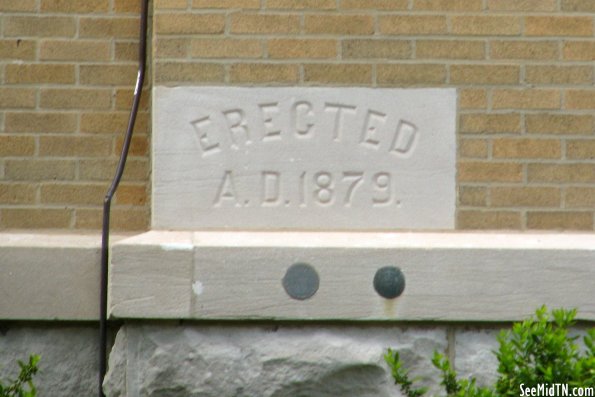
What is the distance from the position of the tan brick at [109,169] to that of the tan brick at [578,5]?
5.54 feet

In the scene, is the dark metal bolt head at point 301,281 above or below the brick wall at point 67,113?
below

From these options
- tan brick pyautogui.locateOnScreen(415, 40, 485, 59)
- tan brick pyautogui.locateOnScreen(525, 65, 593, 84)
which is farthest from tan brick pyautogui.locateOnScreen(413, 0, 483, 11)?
tan brick pyautogui.locateOnScreen(525, 65, 593, 84)

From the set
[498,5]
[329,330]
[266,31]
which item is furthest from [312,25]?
[329,330]

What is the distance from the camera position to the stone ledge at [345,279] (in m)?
3.32

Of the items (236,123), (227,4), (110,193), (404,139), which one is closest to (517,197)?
(404,139)

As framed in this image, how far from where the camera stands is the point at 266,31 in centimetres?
357

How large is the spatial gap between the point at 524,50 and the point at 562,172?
1.56 ft

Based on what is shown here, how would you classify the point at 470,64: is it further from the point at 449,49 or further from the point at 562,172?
the point at 562,172

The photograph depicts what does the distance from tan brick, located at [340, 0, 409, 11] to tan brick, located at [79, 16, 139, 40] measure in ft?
2.71

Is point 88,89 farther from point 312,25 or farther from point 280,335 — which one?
point 280,335

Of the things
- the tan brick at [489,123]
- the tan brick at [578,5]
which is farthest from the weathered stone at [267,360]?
the tan brick at [578,5]

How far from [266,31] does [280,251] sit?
83cm

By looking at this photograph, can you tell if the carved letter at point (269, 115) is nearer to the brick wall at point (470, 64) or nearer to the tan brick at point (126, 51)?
the brick wall at point (470, 64)

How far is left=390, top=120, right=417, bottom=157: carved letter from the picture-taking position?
3.54 meters
